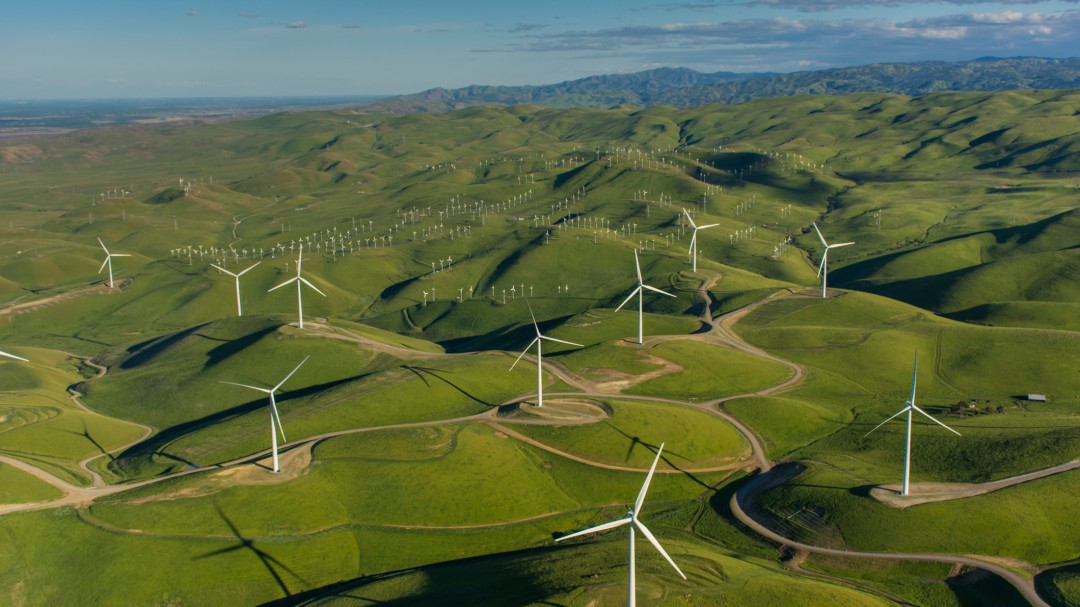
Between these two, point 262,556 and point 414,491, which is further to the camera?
point 414,491

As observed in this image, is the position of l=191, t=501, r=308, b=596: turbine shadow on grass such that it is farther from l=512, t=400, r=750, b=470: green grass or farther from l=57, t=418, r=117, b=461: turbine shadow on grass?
l=512, t=400, r=750, b=470: green grass

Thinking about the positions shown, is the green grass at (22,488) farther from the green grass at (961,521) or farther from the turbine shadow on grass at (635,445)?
the green grass at (961,521)

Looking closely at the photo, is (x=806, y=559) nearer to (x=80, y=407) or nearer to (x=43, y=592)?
(x=43, y=592)

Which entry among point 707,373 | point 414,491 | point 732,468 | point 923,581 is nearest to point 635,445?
point 732,468

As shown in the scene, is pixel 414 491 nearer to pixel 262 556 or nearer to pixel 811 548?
pixel 262 556

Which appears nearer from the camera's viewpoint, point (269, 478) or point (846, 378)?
point (269, 478)

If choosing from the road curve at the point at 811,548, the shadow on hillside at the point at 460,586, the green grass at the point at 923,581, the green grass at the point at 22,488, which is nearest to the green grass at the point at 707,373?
the road curve at the point at 811,548

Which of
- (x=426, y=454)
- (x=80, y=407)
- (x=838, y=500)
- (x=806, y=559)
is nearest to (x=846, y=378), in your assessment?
(x=838, y=500)

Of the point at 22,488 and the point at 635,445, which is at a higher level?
the point at 22,488
